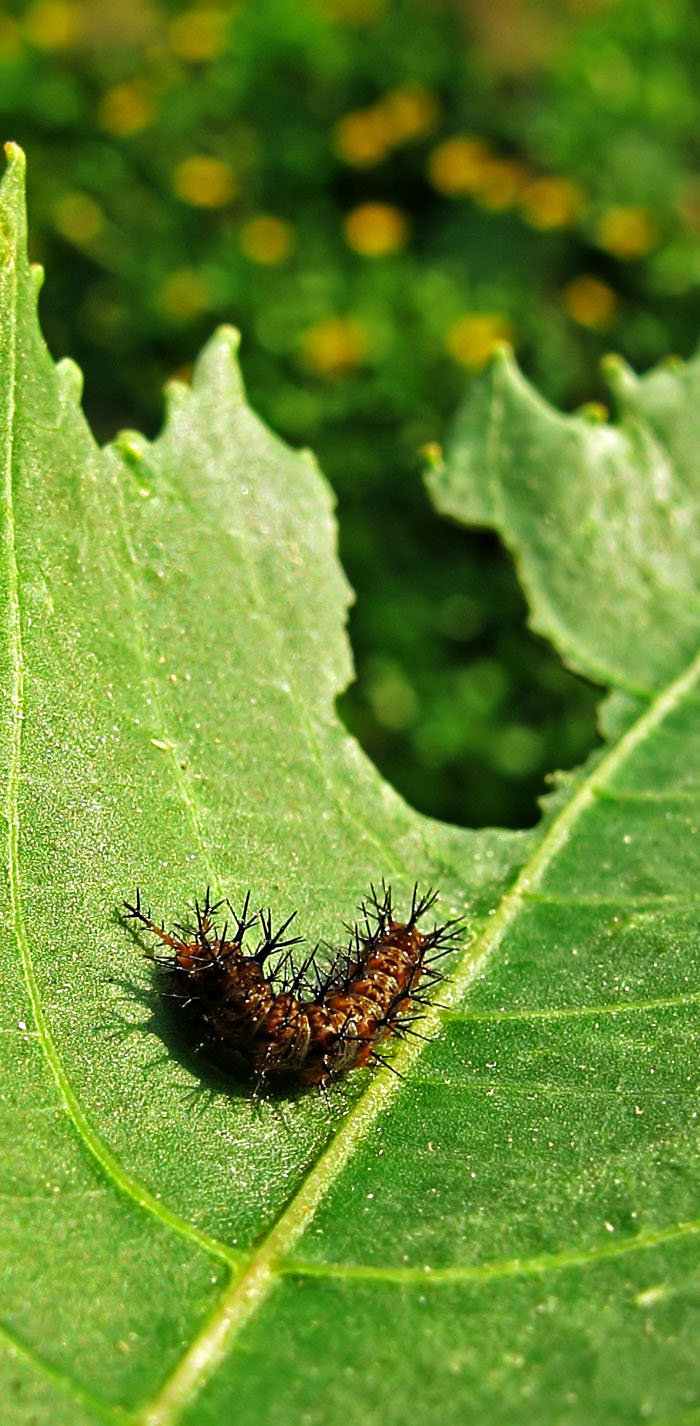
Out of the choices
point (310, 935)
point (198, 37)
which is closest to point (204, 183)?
point (198, 37)

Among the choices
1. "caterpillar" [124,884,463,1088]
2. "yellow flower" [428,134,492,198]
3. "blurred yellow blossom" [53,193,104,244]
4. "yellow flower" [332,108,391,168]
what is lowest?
"blurred yellow blossom" [53,193,104,244]

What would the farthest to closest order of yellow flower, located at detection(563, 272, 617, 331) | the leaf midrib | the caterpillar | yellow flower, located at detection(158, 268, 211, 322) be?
yellow flower, located at detection(563, 272, 617, 331)
yellow flower, located at detection(158, 268, 211, 322)
the caterpillar
the leaf midrib

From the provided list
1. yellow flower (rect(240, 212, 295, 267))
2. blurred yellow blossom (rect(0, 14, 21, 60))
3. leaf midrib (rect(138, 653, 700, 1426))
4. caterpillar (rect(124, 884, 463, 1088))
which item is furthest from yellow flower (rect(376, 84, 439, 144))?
caterpillar (rect(124, 884, 463, 1088))

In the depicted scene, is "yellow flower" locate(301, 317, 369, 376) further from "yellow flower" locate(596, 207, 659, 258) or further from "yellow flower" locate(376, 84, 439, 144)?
"yellow flower" locate(376, 84, 439, 144)

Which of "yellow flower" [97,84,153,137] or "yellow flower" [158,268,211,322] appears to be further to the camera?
"yellow flower" [97,84,153,137]

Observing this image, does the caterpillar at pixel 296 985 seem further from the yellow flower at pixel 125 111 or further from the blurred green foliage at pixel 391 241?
the yellow flower at pixel 125 111

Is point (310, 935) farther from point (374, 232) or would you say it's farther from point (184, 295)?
point (374, 232)

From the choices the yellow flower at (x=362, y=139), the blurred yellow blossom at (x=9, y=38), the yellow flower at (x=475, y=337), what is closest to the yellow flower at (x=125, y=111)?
the blurred yellow blossom at (x=9, y=38)

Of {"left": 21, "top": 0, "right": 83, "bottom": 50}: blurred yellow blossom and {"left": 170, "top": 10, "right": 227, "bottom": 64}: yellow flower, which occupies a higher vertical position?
{"left": 170, "top": 10, "right": 227, "bottom": 64}: yellow flower

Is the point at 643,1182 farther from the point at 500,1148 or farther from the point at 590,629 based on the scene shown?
the point at 590,629
